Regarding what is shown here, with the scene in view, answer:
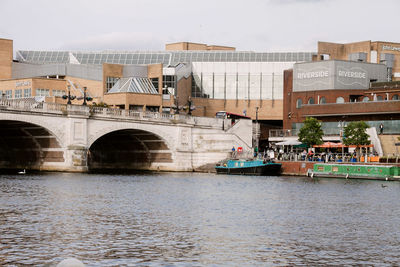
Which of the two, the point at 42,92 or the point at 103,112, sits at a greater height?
the point at 42,92

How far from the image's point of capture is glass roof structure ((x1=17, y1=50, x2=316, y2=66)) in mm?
148375

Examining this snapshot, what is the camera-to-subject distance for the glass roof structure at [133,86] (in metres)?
126

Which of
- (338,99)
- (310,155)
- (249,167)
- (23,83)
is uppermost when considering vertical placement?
(23,83)

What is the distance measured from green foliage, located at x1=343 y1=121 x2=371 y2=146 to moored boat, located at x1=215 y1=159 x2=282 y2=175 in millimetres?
10257

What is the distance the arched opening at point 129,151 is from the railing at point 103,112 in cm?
292

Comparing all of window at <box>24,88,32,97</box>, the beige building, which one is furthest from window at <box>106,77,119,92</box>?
the beige building

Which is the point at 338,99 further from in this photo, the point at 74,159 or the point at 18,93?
the point at 18,93

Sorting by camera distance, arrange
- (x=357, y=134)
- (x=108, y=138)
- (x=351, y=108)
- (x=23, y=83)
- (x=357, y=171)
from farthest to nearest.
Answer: (x=23, y=83)
(x=351, y=108)
(x=108, y=138)
(x=357, y=134)
(x=357, y=171)

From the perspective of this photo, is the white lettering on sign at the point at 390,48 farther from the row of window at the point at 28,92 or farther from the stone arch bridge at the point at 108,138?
the row of window at the point at 28,92

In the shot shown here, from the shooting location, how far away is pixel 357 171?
279ft

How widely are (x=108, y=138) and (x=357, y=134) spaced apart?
1431 inches

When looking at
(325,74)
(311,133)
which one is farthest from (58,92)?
(311,133)

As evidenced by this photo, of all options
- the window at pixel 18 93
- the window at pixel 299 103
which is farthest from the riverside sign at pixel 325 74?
the window at pixel 18 93

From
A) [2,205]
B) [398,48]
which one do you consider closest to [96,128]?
[2,205]
